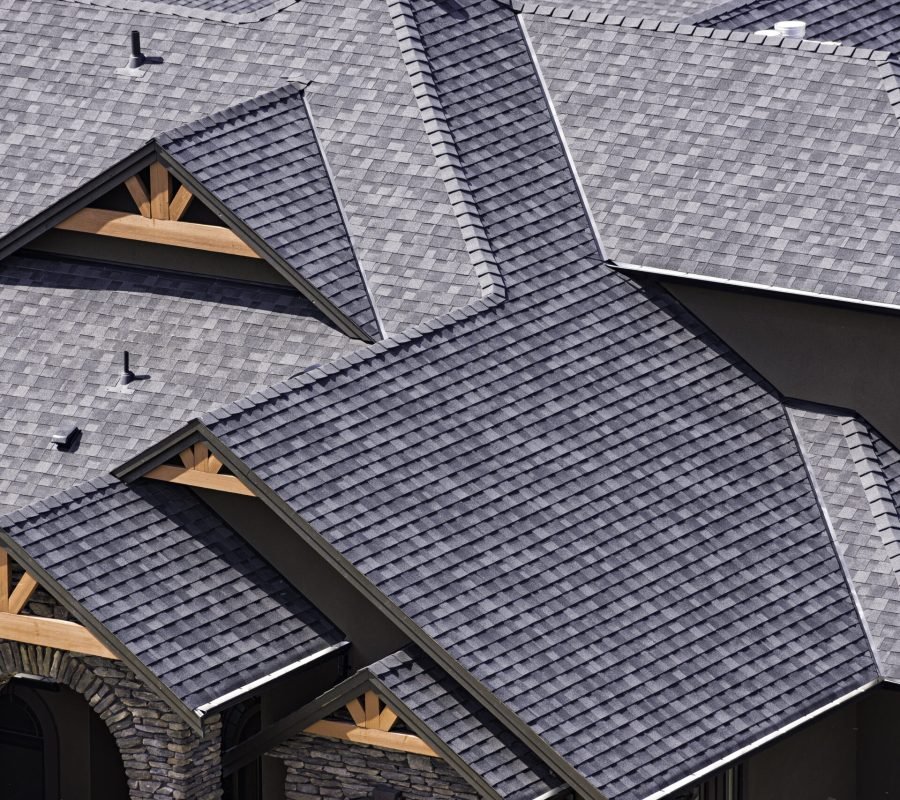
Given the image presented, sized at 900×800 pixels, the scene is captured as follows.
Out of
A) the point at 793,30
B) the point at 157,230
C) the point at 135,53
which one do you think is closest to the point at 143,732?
the point at 157,230

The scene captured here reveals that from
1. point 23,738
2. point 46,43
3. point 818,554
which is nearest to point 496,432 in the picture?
point 818,554

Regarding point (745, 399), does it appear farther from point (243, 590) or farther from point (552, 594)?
point (243, 590)

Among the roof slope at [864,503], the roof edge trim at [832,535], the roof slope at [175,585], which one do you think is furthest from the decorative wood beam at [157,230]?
the roof slope at [864,503]

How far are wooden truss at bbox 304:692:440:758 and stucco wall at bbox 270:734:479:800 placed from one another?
0.19 meters

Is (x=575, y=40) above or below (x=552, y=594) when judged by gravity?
above

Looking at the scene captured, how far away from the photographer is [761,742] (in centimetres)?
2822

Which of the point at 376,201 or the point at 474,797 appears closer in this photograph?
the point at 474,797

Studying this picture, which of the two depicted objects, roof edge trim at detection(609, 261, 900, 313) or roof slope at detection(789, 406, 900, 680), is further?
roof edge trim at detection(609, 261, 900, 313)

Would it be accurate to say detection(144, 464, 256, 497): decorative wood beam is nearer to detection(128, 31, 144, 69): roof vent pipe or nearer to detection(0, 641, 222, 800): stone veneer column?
detection(0, 641, 222, 800): stone veneer column

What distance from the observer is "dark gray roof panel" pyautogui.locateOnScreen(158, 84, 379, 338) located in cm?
3089

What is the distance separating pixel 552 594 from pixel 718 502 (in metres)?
2.97

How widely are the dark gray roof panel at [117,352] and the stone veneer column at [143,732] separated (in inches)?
95.8

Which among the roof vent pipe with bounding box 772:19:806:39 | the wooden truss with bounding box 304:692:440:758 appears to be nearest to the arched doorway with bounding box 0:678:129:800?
the wooden truss with bounding box 304:692:440:758

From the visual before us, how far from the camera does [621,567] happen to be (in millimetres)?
29062
